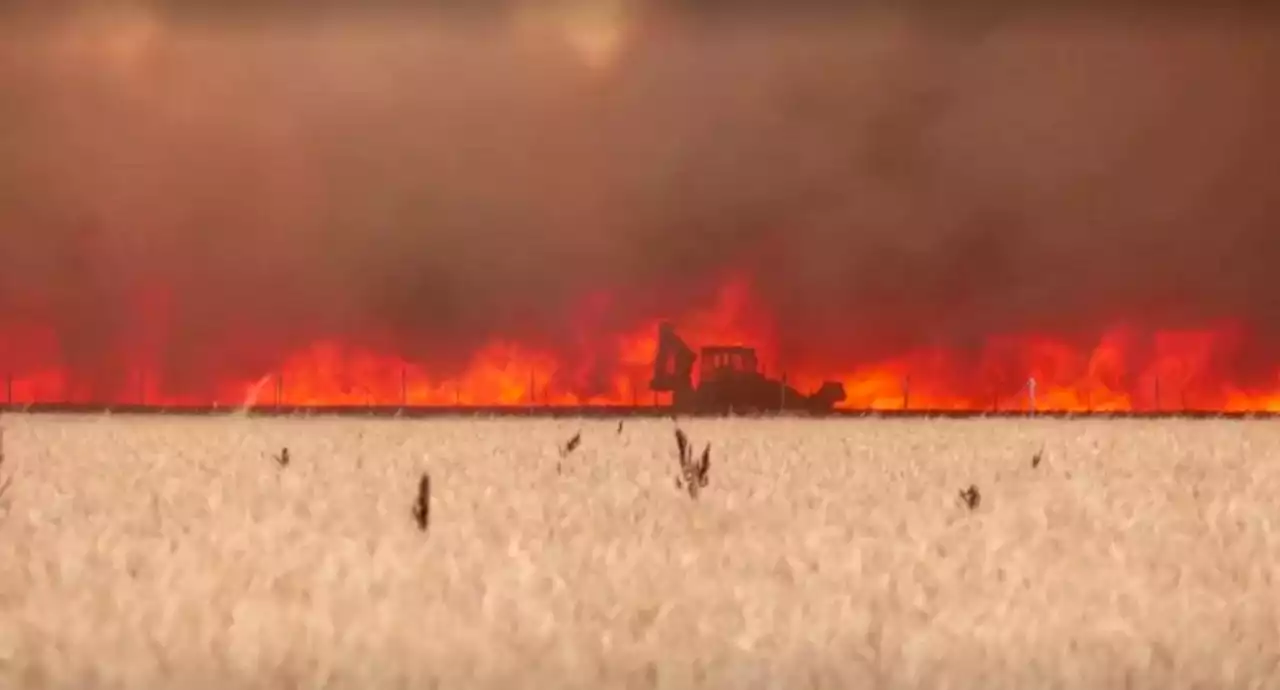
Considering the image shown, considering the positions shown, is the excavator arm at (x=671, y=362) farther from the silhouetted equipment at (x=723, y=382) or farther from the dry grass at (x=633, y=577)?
the dry grass at (x=633, y=577)

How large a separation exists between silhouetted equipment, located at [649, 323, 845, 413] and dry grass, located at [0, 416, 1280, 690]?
3.89 m

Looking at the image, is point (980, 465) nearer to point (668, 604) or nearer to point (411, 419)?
point (668, 604)

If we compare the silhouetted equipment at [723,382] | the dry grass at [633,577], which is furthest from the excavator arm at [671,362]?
the dry grass at [633,577]

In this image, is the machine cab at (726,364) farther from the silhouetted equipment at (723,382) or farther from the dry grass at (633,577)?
the dry grass at (633,577)

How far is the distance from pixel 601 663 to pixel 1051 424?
414cm

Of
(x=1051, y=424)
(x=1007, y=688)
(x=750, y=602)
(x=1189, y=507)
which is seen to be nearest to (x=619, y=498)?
(x=750, y=602)

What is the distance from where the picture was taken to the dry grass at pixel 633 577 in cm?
87

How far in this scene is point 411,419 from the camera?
5.04 meters

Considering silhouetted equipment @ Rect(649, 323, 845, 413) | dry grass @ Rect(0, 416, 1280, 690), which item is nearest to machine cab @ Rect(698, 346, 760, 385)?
silhouetted equipment @ Rect(649, 323, 845, 413)

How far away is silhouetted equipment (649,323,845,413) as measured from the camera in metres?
6.41

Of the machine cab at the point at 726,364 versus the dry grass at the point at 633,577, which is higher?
the machine cab at the point at 726,364

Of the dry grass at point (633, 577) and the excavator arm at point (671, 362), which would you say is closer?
the dry grass at point (633, 577)

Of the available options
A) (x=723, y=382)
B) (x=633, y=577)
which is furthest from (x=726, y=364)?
(x=633, y=577)

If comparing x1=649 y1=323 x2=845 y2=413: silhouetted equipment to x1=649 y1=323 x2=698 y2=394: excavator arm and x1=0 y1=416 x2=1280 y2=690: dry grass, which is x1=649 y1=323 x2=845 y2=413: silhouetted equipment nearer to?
x1=649 y1=323 x2=698 y2=394: excavator arm
